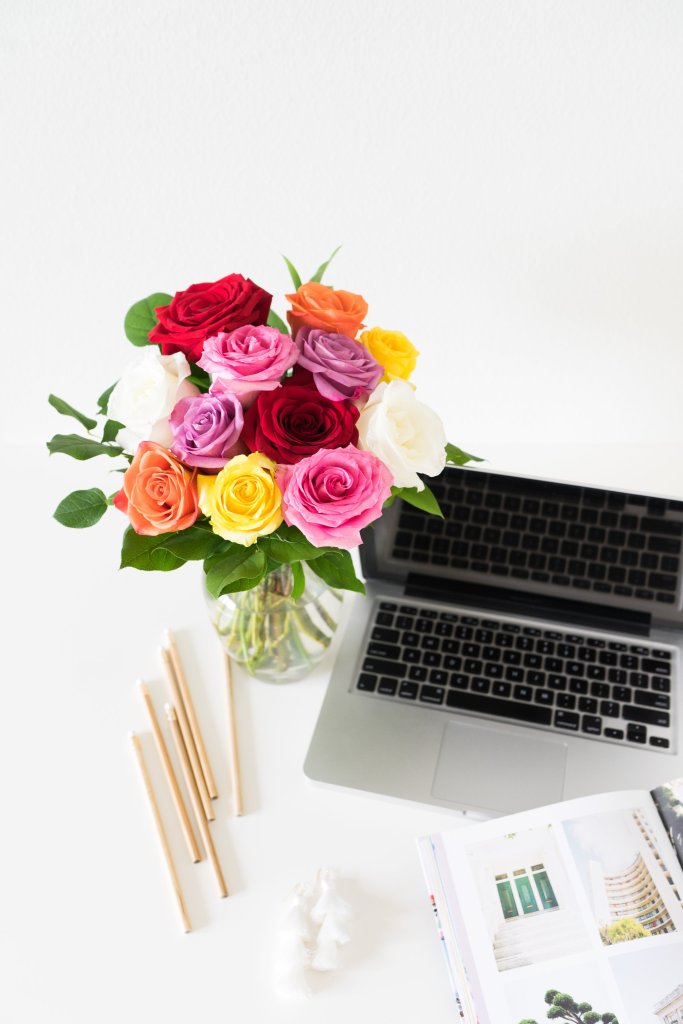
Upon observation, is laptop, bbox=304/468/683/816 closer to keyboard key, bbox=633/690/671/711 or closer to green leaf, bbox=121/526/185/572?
keyboard key, bbox=633/690/671/711

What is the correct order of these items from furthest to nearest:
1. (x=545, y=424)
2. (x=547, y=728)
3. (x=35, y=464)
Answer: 1. (x=35, y=464)
2. (x=545, y=424)
3. (x=547, y=728)

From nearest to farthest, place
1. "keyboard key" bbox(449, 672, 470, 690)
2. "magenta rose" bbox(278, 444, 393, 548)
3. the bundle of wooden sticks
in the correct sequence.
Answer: "magenta rose" bbox(278, 444, 393, 548) → the bundle of wooden sticks → "keyboard key" bbox(449, 672, 470, 690)

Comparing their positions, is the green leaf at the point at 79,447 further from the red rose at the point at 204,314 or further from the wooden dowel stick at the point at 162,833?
the wooden dowel stick at the point at 162,833

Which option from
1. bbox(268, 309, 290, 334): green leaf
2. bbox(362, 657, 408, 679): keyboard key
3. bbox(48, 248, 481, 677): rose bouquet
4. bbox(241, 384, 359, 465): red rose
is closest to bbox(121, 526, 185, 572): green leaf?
bbox(48, 248, 481, 677): rose bouquet

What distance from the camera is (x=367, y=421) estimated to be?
0.65m

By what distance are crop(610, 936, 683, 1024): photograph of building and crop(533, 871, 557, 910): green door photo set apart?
2.4 inches

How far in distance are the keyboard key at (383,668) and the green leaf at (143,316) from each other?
1.34ft

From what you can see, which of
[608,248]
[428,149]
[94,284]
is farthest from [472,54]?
[94,284]

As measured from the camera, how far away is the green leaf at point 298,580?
2.54 feet

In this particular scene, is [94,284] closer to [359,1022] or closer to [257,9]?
[257,9]

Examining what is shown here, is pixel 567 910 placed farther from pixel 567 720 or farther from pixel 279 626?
pixel 279 626

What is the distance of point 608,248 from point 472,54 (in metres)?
0.22

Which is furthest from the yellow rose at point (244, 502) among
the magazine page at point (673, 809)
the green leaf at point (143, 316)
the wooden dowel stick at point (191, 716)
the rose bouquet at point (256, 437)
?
the magazine page at point (673, 809)

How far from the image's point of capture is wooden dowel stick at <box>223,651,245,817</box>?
834 mm
